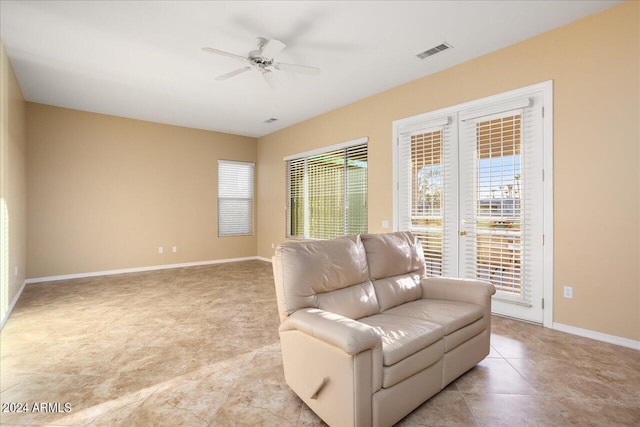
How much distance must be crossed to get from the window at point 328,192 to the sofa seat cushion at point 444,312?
109 inches

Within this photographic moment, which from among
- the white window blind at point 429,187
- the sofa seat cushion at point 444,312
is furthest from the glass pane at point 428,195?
the sofa seat cushion at point 444,312

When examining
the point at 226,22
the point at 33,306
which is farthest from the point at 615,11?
the point at 33,306

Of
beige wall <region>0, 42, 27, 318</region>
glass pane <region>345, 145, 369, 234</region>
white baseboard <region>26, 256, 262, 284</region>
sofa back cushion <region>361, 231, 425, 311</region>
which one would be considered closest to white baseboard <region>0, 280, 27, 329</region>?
beige wall <region>0, 42, 27, 318</region>

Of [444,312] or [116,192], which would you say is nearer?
[444,312]

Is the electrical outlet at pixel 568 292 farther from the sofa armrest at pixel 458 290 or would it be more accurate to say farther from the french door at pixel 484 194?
the sofa armrest at pixel 458 290

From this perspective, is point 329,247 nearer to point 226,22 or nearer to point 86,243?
point 226,22

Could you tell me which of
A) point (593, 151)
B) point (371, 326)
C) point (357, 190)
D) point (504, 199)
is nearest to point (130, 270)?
point (357, 190)

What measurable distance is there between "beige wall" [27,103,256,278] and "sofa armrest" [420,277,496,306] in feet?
18.6

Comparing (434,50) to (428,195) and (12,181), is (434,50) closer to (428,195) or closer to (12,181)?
(428,195)

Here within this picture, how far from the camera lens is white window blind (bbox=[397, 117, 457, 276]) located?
4.05m

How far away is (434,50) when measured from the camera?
11.8 ft

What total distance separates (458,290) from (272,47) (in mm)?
2772

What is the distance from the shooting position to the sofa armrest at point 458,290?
2473mm

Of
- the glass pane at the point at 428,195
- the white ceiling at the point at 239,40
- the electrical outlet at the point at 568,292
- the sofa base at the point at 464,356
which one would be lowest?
the sofa base at the point at 464,356
